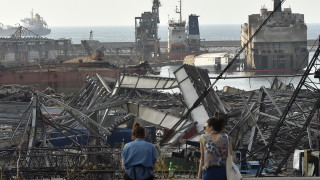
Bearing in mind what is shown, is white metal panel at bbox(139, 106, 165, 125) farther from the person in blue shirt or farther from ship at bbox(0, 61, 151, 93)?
ship at bbox(0, 61, 151, 93)

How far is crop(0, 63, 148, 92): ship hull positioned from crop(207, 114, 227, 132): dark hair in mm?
83509

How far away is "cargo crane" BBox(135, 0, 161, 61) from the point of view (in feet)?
618

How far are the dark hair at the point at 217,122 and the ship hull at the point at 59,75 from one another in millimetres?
83509

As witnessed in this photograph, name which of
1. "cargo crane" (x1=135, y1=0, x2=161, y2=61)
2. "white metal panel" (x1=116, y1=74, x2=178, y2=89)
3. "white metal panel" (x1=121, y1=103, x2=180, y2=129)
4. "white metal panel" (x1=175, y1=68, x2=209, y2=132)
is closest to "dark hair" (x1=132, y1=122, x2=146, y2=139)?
"white metal panel" (x1=175, y1=68, x2=209, y2=132)

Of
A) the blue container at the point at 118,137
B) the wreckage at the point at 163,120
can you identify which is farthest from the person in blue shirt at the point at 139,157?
the blue container at the point at 118,137

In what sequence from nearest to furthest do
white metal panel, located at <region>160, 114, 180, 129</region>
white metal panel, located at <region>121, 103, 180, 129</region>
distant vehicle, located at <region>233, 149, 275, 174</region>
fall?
distant vehicle, located at <region>233, 149, 275, 174</region>, white metal panel, located at <region>160, 114, 180, 129</region>, white metal panel, located at <region>121, 103, 180, 129</region>

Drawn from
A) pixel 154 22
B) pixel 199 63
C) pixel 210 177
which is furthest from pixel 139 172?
pixel 154 22

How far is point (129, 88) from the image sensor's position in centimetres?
5066

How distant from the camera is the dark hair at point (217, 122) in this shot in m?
14.1

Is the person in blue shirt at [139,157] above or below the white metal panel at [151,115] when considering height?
above

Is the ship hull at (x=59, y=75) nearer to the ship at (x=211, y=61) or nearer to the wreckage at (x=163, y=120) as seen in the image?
the wreckage at (x=163, y=120)

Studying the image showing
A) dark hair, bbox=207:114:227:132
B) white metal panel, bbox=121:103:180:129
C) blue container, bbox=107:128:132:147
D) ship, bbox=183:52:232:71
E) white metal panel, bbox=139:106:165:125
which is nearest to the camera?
dark hair, bbox=207:114:227:132

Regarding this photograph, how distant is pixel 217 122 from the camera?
559 inches

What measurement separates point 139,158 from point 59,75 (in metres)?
86.3
